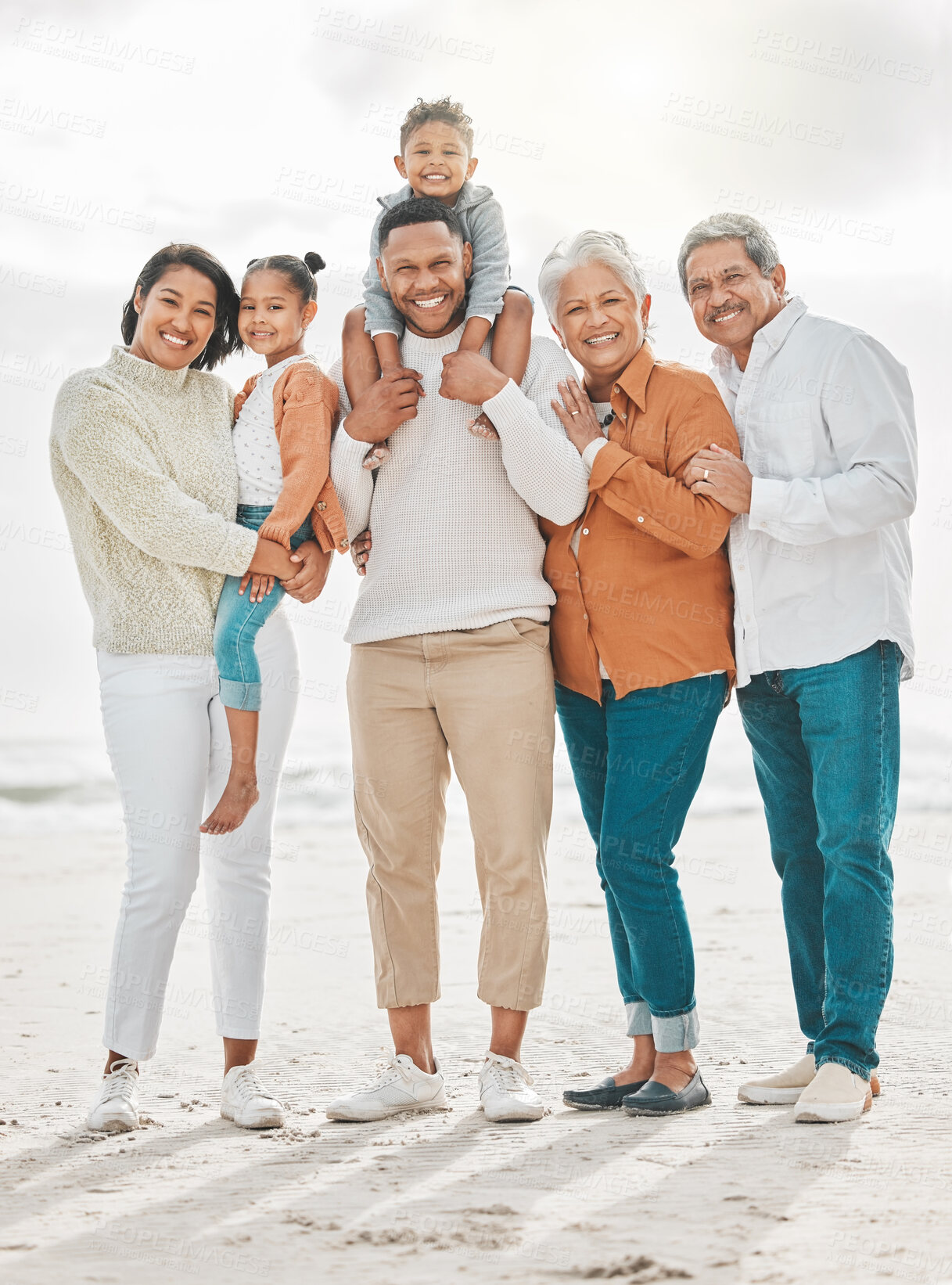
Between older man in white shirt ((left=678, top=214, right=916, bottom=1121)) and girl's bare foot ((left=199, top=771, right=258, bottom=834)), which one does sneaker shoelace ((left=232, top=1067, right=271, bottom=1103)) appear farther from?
older man in white shirt ((left=678, top=214, right=916, bottom=1121))

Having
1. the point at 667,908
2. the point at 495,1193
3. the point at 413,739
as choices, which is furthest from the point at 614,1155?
the point at 413,739

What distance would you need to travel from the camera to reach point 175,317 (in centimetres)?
306

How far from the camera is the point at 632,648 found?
9.54 feet

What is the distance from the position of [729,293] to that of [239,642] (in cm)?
154

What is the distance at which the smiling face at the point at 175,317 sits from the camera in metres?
3.06

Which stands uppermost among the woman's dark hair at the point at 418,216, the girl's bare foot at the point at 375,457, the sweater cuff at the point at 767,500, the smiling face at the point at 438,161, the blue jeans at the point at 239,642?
the smiling face at the point at 438,161

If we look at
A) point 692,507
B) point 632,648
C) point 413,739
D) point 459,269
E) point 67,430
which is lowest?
point 413,739

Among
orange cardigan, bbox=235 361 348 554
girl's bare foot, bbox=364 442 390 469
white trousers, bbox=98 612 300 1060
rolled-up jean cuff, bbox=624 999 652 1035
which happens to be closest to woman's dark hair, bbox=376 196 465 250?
orange cardigan, bbox=235 361 348 554

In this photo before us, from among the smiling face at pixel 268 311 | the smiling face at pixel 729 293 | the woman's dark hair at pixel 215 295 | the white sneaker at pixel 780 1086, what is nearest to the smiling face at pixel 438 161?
the smiling face at pixel 268 311

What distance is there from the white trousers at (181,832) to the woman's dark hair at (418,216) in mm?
1085

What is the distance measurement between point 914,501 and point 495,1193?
71.5 inches

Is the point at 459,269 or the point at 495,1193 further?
the point at 459,269

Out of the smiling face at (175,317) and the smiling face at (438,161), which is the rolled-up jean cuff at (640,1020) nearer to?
the smiling face at (175,317)

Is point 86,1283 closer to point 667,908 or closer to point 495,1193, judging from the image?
point 495,1193
